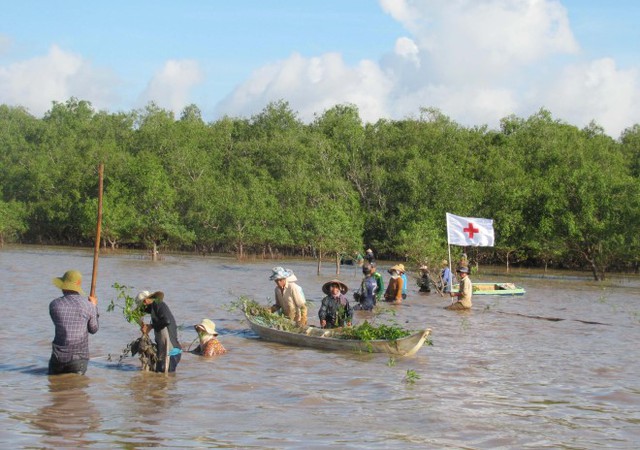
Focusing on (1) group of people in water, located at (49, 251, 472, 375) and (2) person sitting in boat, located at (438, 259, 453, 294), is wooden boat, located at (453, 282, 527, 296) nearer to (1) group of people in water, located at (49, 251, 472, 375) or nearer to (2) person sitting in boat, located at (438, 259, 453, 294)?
(2) person sitting in boat, located at (438, 259, 453, 294)

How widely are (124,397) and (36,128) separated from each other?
83546 mm

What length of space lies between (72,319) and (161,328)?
1472mm

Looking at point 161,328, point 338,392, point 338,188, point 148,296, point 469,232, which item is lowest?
point 338,392

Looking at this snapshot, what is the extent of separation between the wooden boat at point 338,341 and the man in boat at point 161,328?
3.45 meters

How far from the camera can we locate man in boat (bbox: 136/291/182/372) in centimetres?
1205

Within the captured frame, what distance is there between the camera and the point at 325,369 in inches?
541

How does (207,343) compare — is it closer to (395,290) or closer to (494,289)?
(395,290)

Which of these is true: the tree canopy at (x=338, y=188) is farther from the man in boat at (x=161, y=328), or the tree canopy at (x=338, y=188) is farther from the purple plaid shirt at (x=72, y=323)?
the purple plaid shirt at (x=72, y=323)

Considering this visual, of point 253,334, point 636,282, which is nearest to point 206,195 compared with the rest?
point 636,282

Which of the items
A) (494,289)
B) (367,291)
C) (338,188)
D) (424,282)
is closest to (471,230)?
(424,282)

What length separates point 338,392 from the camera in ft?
A: 38.9

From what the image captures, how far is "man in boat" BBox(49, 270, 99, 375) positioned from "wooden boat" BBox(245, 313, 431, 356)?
16.6 feet

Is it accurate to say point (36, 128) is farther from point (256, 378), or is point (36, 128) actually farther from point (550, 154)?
point (256, 378)

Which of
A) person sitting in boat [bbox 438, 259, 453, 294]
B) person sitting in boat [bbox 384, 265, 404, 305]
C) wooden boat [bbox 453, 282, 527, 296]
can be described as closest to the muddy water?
person sitting in boat [bbox 384, 265, 404, 305]
